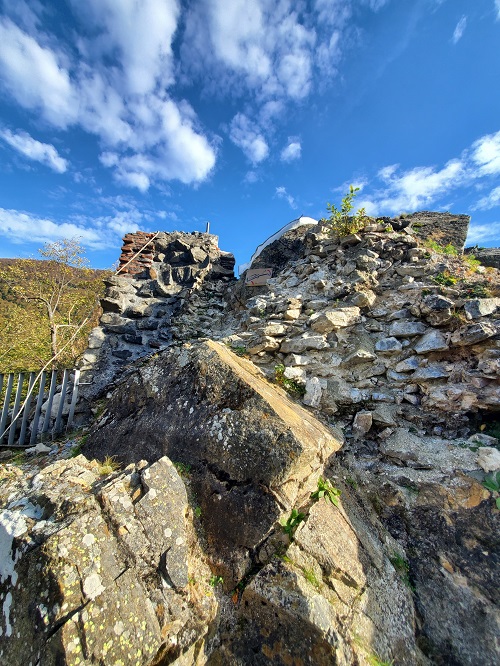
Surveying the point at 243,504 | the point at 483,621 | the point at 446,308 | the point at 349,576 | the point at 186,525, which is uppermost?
the point at 446,308

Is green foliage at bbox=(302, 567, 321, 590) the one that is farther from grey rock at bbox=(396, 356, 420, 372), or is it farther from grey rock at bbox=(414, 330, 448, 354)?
grey rock at bbox=(414, 330, 448, 354)

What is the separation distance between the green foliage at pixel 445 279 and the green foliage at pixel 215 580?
5.42 meters

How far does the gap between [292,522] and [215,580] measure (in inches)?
28.8

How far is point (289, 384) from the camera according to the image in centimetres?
451

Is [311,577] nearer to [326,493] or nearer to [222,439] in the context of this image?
[326,493]

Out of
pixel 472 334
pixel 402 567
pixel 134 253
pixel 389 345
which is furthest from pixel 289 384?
pixel 134 253

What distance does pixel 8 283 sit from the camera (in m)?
8.94

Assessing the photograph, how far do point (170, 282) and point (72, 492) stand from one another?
785cm

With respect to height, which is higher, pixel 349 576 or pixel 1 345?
pixel 1 345

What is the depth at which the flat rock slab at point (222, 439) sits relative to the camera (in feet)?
8.18

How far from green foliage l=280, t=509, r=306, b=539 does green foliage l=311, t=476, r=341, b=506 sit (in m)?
0.28

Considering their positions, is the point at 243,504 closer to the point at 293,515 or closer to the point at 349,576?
the point at 293,515

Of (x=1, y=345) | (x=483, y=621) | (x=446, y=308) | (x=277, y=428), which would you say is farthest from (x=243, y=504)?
(x=1, y=345)

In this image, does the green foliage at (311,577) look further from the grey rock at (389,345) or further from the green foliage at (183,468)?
the grey rock at (389,345)
